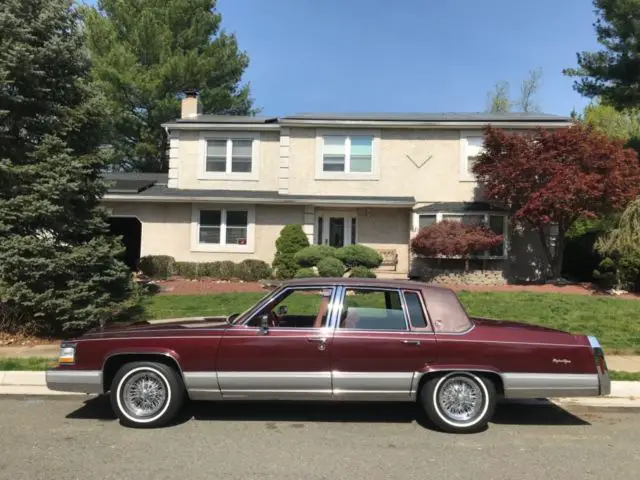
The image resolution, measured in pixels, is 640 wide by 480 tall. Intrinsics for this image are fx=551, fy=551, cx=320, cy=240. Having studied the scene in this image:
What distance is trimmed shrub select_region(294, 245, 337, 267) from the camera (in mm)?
17531

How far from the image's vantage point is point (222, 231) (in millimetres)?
20062

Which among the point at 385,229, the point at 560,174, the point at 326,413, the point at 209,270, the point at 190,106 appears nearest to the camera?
the point at 326,413

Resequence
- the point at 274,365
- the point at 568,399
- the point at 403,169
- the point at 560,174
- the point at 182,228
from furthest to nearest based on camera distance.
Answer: the point at 182,228 → the point at 403,169 → the point at 560,174 → the point at 568,399 → the point at 274,365

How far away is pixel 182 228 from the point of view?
66.3 feet

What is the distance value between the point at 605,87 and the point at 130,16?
949 inches

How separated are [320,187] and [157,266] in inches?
248

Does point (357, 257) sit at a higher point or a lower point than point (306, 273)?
higher

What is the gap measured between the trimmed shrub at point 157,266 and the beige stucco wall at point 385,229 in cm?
677

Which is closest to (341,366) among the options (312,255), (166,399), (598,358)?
(166,399)

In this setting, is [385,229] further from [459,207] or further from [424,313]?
[424,313]

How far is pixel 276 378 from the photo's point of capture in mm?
5523

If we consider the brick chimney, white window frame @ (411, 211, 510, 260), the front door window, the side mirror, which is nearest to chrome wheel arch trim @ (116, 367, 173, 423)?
the side mirror

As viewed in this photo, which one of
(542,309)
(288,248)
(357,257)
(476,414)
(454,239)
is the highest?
(454,239)

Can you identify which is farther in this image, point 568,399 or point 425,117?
point 425,117
